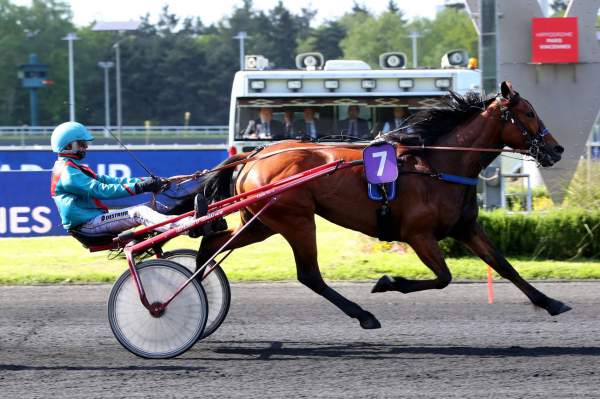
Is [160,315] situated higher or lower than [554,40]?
lower

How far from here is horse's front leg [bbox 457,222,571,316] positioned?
6.59m

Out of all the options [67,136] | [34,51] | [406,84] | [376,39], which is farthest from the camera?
[376,39]

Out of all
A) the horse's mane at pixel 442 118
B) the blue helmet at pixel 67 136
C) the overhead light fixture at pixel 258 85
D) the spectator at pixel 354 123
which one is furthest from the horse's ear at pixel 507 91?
the overhead light fixture at pixel 258 85

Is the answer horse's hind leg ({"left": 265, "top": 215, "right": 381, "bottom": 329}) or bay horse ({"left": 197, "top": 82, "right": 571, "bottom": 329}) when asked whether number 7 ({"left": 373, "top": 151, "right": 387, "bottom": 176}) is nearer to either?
bay horse ({"left": 197, "top": 82, "right": 571, "bottom": 329})

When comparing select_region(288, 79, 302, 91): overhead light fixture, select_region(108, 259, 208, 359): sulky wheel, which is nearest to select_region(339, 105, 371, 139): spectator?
select_region(288, 79, 302, 91): overhead light fixture

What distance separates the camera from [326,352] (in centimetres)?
638

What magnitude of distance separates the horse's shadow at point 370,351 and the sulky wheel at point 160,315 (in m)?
0.33

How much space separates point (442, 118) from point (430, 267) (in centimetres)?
114

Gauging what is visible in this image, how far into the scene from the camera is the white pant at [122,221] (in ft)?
21.2

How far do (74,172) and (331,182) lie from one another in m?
1.68

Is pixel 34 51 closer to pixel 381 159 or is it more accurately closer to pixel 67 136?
pixel 67 136

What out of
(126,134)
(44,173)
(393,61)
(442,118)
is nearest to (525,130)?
(442,118)

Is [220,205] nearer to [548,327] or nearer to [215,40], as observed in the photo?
[548,327]

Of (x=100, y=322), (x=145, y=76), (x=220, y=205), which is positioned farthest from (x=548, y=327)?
(x=145, y=76)
